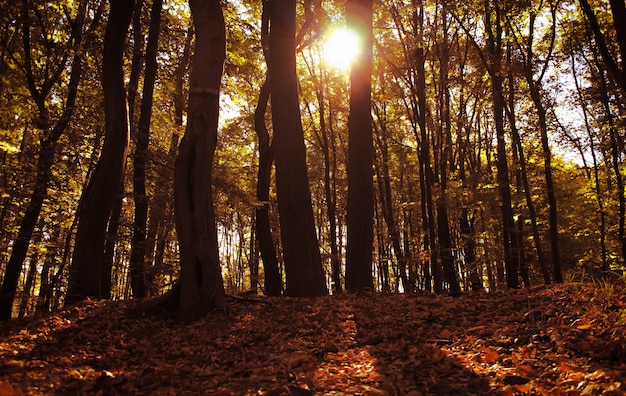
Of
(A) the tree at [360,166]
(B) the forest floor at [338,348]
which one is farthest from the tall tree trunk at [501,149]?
(B) the forest floor at [338,348]

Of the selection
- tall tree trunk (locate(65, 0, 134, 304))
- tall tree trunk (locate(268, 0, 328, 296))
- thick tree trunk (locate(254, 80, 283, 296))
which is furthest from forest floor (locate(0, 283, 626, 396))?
thick tree trunk (locate(254, 80, 283, 296))

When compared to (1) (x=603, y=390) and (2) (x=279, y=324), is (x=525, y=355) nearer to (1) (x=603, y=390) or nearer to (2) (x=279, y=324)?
(1) (x=603, y=390)

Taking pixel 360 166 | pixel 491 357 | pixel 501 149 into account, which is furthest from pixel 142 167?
pixel 501 149

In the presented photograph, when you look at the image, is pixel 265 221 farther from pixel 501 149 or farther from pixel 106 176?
pixel 501 149

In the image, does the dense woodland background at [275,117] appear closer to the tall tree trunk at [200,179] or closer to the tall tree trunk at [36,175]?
the tall tree trunk at [36,175]

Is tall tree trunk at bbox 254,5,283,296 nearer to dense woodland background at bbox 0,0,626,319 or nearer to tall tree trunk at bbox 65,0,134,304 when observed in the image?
dense woodland background at bbox 0,0,626,319

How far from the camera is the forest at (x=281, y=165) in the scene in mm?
5547

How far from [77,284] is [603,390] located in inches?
324

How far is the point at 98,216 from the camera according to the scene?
8.07m

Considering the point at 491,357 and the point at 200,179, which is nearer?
the point at 491,357

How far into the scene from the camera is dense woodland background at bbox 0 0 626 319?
10312 mm

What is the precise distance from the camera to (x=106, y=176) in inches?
324

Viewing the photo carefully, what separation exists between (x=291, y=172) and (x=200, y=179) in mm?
1957

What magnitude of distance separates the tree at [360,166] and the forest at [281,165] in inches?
1.8
